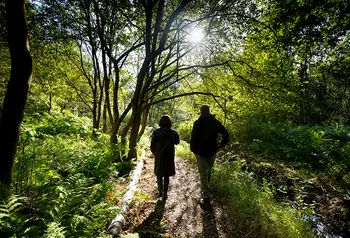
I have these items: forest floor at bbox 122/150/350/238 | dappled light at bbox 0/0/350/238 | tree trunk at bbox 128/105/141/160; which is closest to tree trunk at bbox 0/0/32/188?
dappled light at bbox 0/0/350/238

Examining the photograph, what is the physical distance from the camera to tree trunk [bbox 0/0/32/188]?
261 centimetres

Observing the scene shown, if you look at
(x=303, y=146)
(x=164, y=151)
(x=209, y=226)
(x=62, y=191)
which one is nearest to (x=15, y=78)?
(x=62, y=191)

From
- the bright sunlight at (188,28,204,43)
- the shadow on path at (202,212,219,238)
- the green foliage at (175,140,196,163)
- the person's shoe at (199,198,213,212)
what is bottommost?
the shadow on path at (202,212,219,238)

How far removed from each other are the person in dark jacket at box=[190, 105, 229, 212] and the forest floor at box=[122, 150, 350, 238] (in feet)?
1.55

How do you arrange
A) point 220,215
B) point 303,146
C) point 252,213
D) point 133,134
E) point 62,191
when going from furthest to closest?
point 303,146 → point 133,134 → point 220,215 → point 252,213 → point 62,191

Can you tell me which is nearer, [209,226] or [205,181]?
[209,226]

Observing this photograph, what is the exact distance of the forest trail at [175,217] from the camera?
3.75 meters

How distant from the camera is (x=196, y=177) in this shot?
683 cm

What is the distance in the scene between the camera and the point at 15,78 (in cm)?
263

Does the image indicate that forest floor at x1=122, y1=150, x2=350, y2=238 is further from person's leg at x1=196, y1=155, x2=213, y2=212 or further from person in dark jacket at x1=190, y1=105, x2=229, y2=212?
person in dark jacket at x1=190, y1=105, x2=229, y2=212

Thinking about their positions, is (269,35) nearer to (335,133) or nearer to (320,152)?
(320,152)

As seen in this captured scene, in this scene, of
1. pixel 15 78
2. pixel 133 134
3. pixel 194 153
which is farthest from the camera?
pixel 133 134

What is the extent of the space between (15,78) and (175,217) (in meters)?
3.88

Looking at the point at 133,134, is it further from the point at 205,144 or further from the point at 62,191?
the point at 62,191
